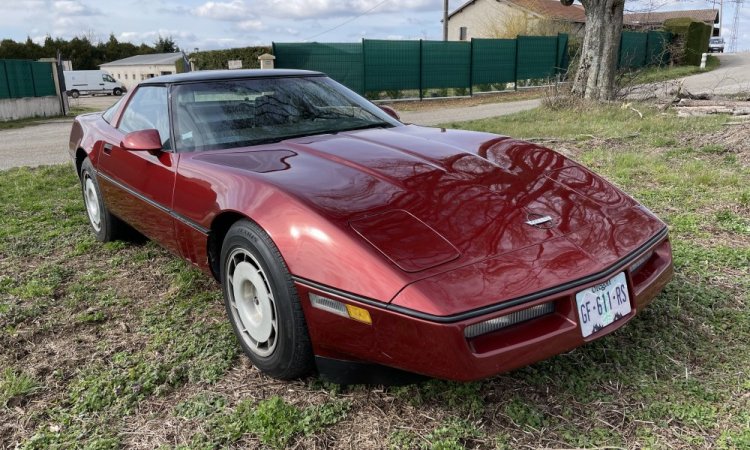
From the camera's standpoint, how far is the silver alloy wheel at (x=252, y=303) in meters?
2.30

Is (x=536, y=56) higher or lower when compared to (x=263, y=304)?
higher

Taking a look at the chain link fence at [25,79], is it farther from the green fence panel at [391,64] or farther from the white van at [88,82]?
the white van at [88,82]

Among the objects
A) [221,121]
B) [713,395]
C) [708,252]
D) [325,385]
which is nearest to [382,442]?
[325,385]

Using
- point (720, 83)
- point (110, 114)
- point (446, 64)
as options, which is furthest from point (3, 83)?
point (720, 83)

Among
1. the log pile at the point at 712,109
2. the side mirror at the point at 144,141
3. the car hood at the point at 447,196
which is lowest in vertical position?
the log pile at the point at 712,109

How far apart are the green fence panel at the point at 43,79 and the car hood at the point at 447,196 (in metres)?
17.9

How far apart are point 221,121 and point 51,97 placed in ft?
58.9

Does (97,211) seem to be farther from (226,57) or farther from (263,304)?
(226,57)

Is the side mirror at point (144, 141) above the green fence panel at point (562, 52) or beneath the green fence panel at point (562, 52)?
beneath

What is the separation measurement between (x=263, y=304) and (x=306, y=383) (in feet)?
1.25

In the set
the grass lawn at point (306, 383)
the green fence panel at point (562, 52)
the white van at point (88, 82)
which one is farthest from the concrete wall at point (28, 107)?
the white van at point (88, 82)

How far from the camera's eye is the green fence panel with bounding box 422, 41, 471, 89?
779 inches

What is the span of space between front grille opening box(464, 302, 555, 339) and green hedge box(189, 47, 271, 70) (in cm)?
1879

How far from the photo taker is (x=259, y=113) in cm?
323
